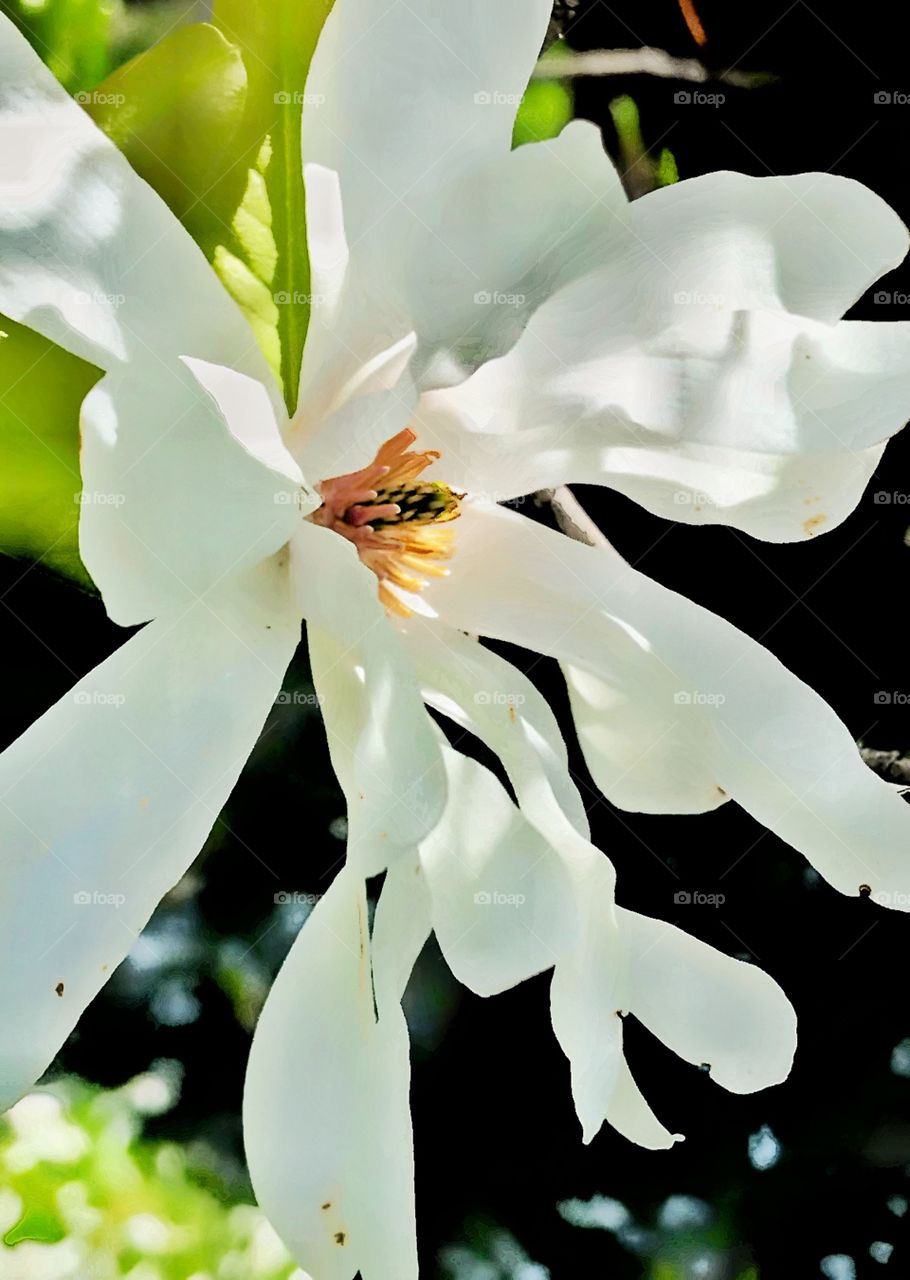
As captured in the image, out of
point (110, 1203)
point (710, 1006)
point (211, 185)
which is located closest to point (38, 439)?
point (211, 185)

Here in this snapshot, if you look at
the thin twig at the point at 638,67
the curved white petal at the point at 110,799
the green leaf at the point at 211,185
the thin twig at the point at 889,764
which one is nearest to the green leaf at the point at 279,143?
the green leaf at the point at 211,185

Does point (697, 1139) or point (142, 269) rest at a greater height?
point (142, 269)

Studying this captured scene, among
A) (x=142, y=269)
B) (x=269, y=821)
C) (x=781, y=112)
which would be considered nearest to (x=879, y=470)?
(x=781, y=112)

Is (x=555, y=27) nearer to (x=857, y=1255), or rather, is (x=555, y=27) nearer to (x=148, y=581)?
(x=148, y=581)

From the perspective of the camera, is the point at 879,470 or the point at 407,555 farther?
the point at 879,470

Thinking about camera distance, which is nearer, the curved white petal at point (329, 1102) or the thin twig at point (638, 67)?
the curved white petal at point (329, 1102)

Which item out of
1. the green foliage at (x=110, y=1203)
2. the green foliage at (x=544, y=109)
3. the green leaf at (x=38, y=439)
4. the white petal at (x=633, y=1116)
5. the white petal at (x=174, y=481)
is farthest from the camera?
the green foliage at (x=110, y=1203)

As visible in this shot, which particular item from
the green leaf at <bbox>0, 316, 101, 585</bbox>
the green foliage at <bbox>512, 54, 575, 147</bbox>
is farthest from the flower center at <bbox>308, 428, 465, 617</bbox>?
the green foliage at <bbox>512, 54, 575, 147</bbox>

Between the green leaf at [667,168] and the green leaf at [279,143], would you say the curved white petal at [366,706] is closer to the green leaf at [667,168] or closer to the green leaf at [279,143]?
the green leaf at [279,143]
